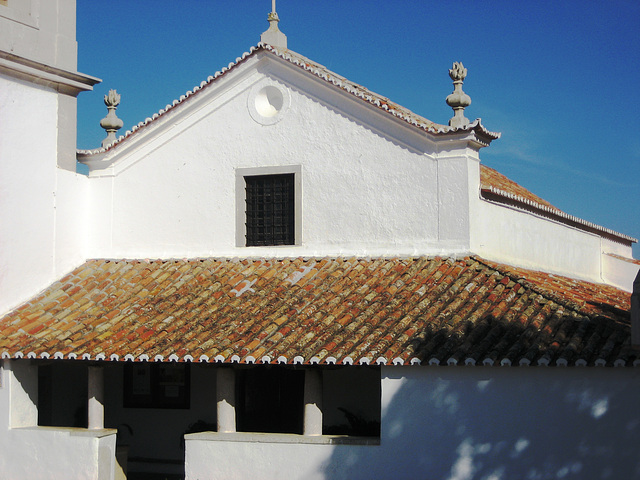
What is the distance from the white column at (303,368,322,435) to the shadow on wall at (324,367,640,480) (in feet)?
1.98

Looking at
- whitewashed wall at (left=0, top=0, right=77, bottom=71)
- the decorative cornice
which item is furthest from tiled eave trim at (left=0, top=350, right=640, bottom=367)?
whitewashed wall at (left=0, top=0, right=77, bottom=71)

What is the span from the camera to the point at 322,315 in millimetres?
12875

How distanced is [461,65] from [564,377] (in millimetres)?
5912

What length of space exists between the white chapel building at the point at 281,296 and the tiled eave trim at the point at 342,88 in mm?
42

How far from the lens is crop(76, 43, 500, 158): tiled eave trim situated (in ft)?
46.3

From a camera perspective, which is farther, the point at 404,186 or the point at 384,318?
the point at 404,186

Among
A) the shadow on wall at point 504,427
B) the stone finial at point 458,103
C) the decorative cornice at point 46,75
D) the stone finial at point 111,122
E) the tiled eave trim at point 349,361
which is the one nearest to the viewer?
the tiled eave trim at point 349,361

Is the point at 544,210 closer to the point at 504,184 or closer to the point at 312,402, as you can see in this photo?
the point at 504,184

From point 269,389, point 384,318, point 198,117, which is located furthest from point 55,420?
point 384,318

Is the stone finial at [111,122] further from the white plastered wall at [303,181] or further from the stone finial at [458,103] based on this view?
the stone finial at [458,103]

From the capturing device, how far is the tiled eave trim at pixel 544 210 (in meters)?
15.0

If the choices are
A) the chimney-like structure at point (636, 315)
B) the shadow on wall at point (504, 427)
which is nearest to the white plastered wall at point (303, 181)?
the shadow on wall at point (504, 427)

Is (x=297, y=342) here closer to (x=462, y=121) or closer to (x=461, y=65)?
(x=462, y=121)

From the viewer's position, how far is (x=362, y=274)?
45.6 ft
